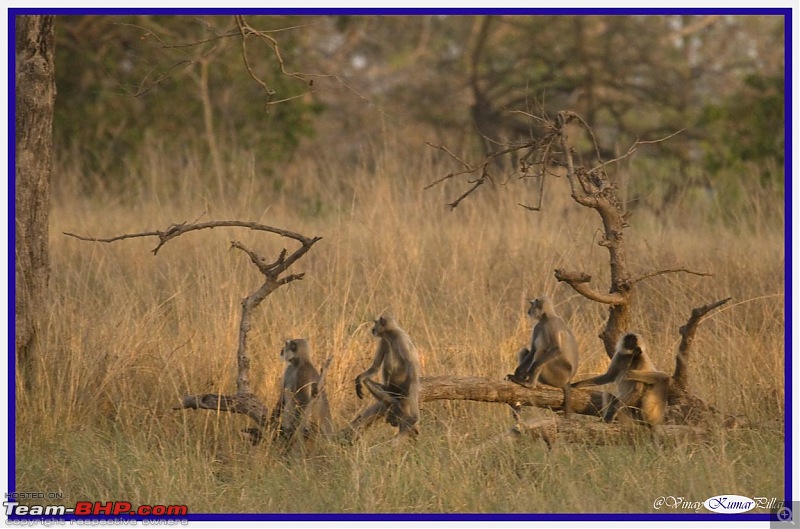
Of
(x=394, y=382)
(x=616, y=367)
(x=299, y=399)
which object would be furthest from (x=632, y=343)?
(x=299, y=399)

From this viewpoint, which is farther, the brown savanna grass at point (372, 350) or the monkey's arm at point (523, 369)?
the monkey's arm at point (523, 369)

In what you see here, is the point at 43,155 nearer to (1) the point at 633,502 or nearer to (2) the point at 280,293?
(2) the point at 280,293

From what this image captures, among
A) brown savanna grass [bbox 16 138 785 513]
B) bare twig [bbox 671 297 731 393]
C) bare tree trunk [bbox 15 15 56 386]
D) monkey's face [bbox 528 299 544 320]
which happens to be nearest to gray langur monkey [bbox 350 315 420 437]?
brown savanna grass [bbox 16 138 785 513]

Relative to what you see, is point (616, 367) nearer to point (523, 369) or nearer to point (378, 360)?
point (523, 369)

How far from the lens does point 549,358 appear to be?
4.93 m

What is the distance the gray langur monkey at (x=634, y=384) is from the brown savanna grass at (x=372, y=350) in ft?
0.54

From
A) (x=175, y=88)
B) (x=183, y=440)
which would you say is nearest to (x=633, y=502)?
(x=183, y=440)

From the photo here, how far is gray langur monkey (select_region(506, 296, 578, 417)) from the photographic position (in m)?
4.94

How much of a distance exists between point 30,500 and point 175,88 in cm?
1085

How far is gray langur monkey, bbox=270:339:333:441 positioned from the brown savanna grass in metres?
0.13

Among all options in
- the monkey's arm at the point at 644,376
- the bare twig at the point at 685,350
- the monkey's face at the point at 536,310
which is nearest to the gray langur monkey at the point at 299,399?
the monkey's face at the point at 536,310

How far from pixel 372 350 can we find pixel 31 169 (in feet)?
7.37

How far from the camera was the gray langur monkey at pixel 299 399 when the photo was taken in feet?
15.9

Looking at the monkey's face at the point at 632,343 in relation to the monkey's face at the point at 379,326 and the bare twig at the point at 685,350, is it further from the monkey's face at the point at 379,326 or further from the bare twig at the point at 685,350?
the monkey's face at the point at 379,326
